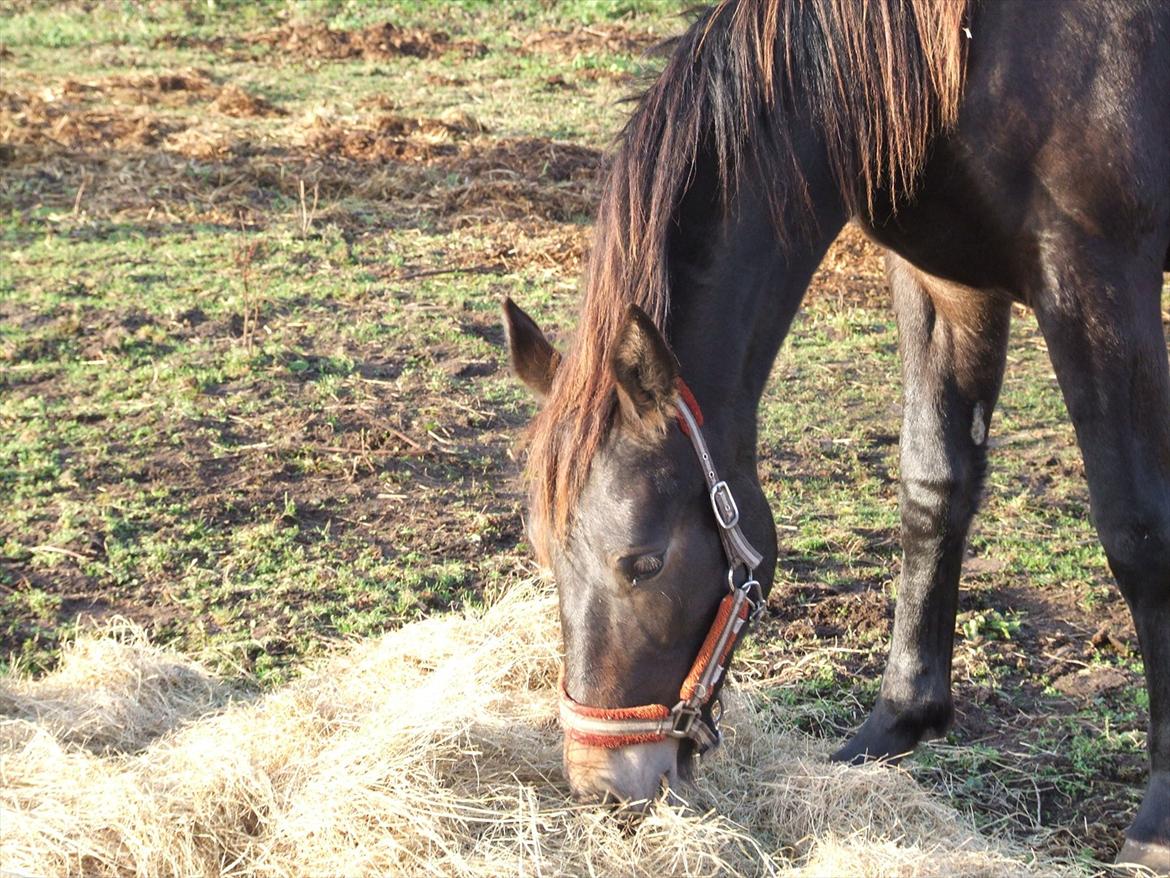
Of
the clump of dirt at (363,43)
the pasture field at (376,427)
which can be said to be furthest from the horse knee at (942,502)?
the clump of dirt at (363,43)

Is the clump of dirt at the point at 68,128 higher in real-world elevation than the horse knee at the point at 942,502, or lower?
higher

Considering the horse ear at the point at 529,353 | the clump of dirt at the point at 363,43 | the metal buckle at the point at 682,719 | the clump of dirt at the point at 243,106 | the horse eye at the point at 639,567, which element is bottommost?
the metal buckle at the point at 682,719

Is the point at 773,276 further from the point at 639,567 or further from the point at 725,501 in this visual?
the point at 639,567

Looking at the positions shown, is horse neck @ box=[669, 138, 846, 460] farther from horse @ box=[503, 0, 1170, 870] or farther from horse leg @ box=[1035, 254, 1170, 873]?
horse leg @ box=[1035, 254, 1170, 873]

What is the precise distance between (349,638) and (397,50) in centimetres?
919

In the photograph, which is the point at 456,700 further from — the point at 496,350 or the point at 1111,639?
the point at 496,350

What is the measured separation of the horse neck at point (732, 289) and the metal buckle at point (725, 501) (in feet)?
0.34

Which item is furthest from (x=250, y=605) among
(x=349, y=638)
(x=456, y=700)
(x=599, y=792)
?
(x=599, y=792)

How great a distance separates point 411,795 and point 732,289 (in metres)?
1.24

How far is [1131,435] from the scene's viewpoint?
113 inches

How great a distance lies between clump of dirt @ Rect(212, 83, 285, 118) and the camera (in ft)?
32.0

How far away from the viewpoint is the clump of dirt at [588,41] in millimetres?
12062

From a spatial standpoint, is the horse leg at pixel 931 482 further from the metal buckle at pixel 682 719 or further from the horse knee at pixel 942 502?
the metal buckle at pixel 682 719

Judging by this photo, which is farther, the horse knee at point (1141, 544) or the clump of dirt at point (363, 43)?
the clump of dirt at point (363, 43)
